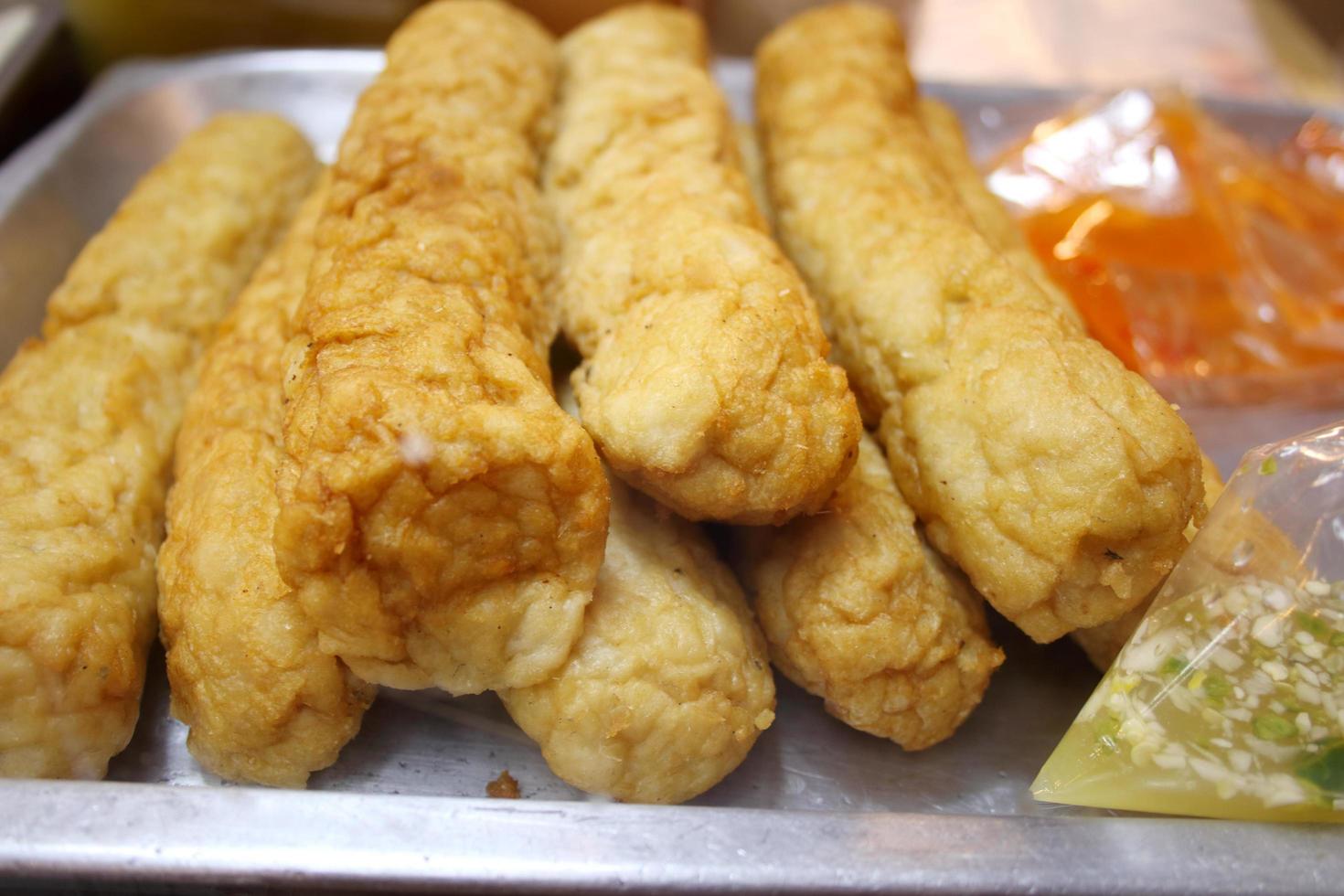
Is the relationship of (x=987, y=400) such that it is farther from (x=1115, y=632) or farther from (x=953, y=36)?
(x=953, y=36)

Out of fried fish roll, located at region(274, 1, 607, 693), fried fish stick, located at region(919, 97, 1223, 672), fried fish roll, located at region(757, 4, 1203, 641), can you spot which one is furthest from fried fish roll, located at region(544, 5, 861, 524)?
fried fish stick, located at region(919, 97, 1223, 672)

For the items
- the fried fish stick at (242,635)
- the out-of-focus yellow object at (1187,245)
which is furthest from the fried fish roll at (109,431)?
the out-of-focus yellow object at (1187,245)

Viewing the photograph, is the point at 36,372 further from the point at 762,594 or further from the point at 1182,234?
the point at 1182,234

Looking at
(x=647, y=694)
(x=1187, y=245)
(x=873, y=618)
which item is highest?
(x=647, y=694)

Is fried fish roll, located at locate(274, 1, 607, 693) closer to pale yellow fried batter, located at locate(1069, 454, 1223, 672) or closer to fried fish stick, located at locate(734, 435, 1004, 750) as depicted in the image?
fried fish stick, located at locate(734, 435, 1004, 750)

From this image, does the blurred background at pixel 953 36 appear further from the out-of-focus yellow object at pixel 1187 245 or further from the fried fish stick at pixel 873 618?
the fried fish stick at pixel 873 618

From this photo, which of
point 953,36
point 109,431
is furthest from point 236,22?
point 953,36
